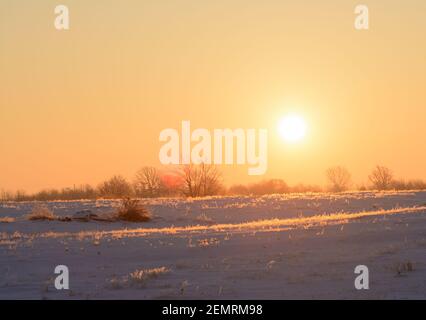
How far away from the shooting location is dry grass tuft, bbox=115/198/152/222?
139 feet

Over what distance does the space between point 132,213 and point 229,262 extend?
21286 millimetres

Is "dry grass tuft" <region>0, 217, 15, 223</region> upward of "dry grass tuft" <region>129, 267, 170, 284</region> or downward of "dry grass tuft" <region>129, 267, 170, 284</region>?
upward

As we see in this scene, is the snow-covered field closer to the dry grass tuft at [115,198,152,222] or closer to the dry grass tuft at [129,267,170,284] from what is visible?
the dry grass tuft at [129,267,170,284]

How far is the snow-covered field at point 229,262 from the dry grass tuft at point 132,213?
6528 millimetres

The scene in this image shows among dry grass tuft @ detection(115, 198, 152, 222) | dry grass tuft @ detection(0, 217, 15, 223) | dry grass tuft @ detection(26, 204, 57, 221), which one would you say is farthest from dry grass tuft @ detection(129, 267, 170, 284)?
dry grass tuft @ detection(115, 198, 152, 222)

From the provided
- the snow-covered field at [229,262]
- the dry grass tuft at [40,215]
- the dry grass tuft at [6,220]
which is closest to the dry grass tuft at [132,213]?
the dry grass tuft at [40,215]

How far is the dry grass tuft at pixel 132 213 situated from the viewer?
42.4m

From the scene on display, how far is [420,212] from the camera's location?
33.8 m

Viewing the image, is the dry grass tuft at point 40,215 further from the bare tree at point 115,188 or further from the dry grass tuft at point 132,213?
the bare tree at point 115,188

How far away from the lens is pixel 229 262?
854 inches

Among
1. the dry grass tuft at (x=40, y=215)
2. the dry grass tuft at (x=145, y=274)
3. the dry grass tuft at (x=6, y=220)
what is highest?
the dry grass tuft at (x=40, y=215)

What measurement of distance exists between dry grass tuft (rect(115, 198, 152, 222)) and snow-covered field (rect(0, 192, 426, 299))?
21.4 ft

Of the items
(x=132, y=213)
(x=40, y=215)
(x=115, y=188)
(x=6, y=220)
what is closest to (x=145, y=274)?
(x=6, y=220)
